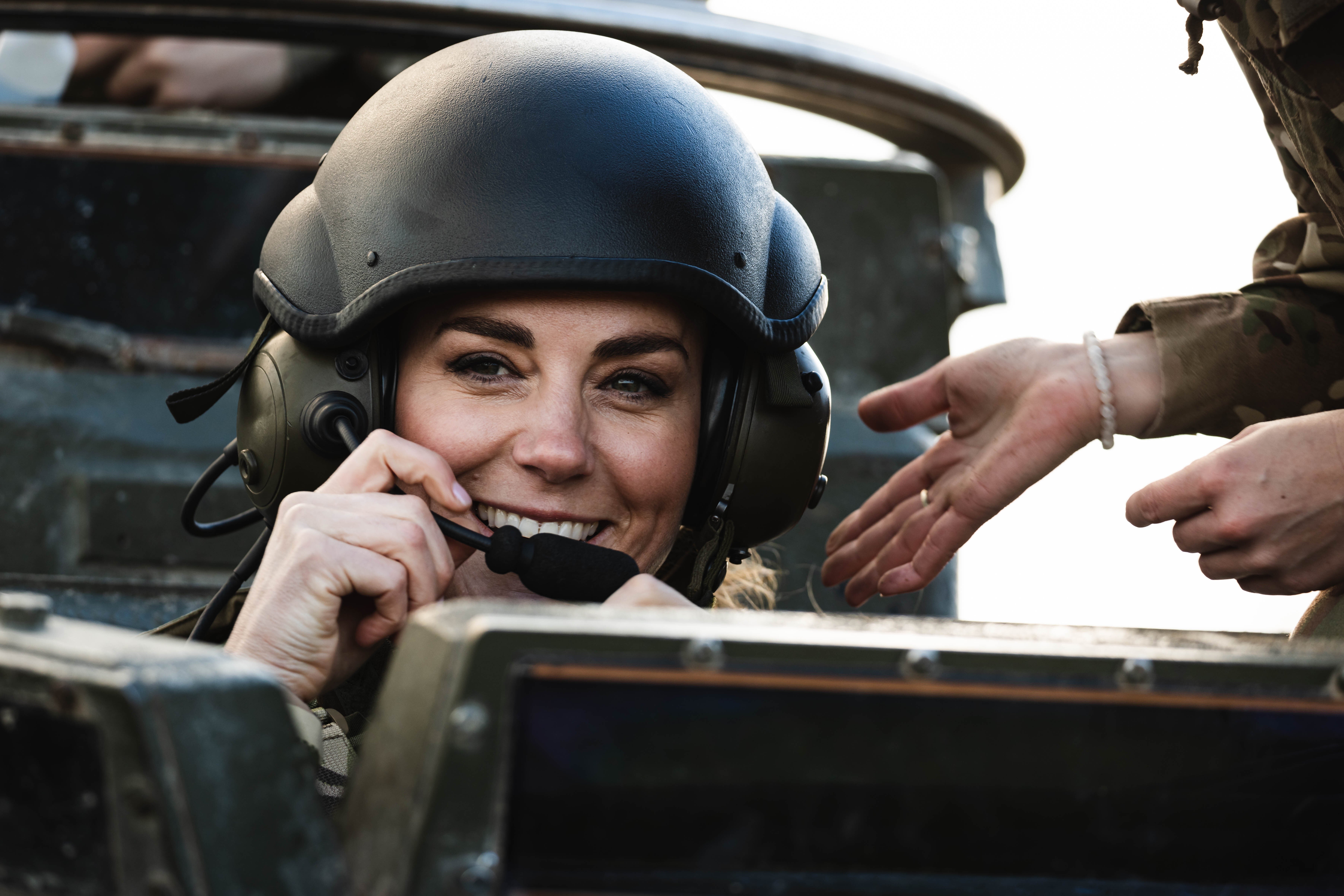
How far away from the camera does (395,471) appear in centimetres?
140

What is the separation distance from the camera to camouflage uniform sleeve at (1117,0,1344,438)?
164 cm

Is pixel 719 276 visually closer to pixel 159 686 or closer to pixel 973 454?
pixel 973 454

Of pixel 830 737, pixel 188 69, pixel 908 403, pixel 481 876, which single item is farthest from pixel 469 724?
pixel 188 69

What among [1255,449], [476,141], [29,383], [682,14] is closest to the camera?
[1255,449]

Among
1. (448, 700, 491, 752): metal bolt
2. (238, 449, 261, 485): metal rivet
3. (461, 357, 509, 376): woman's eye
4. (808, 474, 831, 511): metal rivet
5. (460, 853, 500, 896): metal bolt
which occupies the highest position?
(448, 700, 491, 752): metal bolt

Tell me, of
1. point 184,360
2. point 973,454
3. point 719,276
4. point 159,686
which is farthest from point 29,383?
point 159,686

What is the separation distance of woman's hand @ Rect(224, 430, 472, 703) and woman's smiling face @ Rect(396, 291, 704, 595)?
0.64 ft

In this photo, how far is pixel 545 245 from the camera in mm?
1451

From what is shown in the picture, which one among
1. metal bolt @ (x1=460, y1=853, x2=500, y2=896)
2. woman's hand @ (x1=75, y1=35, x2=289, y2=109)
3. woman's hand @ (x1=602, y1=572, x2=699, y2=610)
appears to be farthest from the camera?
woman's hand @ (x1=75, y1=35, x2=289, y2=109)

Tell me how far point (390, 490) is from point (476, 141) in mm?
420

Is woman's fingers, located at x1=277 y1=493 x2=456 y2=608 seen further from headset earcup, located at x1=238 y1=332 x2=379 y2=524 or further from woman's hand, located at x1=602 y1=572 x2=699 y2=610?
woman's hand, located at x1=602 y1=572 x2=699 y2=610

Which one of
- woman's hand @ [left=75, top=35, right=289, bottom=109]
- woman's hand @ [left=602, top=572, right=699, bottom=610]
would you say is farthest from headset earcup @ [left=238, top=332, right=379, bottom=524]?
woman's hand @ [left=75, top=35, right=289, bottom=109]

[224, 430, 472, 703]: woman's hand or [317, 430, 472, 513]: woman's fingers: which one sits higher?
[317, 430, 472, 513]: woman's fingers

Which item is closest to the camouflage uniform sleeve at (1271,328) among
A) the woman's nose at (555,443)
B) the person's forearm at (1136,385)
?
the person's forearm at (1136,385)
